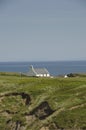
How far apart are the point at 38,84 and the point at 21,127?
25.5 feet

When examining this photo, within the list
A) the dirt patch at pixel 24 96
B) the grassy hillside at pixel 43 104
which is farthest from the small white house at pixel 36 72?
the dirt patch at pixel 24 96

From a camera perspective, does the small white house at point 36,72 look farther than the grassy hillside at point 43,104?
Yes

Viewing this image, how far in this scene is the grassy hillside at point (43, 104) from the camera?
146 feet

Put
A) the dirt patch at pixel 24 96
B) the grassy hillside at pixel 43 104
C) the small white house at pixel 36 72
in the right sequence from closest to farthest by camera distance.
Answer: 1. the grassy hillside at pixel 43 104
2. the dirt patch at pixel 24 96
3. the small white house at pixel 36 72

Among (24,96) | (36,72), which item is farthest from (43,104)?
(36,72)

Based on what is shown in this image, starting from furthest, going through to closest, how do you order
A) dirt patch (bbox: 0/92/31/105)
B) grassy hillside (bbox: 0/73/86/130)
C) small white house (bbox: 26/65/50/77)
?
small white house (bbox: 26/65/50/77) → dirt patch (bbox: 0/92/31/105) → grassy hillside (bbox: 0/73/86/130)

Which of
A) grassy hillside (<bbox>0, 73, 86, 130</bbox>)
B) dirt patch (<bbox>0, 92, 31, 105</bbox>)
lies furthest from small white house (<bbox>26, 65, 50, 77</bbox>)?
dirt patch (<bbox>0, 92, 31, 105</bbox>)

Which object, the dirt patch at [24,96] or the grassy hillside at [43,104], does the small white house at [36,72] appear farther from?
the dirt patch at [24,96]

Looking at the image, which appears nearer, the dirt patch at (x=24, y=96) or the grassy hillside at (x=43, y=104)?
the grassy hillside at (x=43, y=104)

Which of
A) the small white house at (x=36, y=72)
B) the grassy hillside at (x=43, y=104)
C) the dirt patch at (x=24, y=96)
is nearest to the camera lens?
the grassy hillside at (x=43, y=104)

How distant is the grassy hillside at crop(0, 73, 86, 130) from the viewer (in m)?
44.6

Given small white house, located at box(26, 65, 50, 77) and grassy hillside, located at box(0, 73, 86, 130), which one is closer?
grassy hillside, located at box(0, 73, 86, 130)

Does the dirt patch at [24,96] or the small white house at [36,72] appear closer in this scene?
the dirt patch at [24,96]

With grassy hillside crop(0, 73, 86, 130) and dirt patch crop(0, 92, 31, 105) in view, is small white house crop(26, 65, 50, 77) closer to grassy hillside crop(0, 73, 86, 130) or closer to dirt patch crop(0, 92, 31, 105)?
grassy hillside crop(0, 73, 86, 130)
